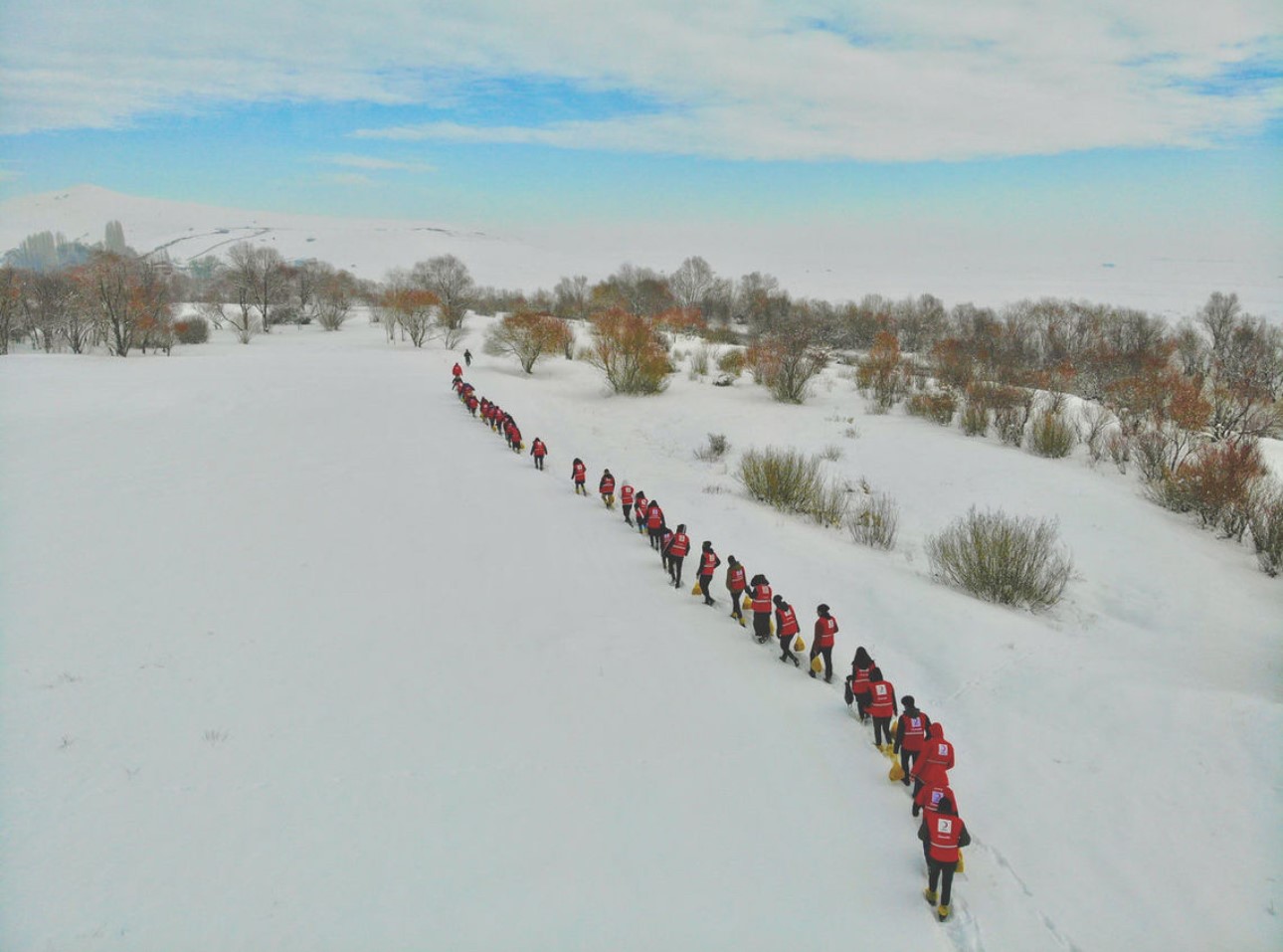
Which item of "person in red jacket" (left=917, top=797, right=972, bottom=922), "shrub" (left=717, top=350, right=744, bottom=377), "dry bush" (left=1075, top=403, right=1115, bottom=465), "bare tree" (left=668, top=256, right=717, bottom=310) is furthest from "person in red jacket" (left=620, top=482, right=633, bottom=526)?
"bare tree" (left=668, top=256, right=717, bottom=310)

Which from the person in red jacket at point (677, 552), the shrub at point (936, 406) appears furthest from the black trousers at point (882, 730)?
the shrub at point (936, 406)

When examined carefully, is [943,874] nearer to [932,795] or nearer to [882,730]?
[932,795]

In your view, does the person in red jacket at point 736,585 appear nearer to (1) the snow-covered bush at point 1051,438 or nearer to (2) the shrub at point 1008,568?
(2) the shrub at point 1008,568

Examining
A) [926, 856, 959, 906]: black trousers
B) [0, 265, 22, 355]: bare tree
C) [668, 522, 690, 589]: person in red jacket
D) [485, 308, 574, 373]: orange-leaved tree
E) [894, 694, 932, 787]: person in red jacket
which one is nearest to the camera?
[926, 856, 959, 906]: black trousers

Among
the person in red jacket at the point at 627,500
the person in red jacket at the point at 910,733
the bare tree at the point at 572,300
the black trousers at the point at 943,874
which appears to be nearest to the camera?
the black trousers at the point at 943,874

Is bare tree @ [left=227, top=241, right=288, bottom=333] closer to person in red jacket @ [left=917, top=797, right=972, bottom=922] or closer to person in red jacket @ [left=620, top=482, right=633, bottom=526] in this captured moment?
person in red jacket @ [left=620, top=482, right=633, bottom=526]

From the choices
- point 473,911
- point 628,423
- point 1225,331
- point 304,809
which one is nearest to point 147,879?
point 304,809

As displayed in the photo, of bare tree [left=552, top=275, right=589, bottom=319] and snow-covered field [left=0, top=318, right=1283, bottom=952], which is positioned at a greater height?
bare tree [left=552, top=275, right=589, bottom=319]

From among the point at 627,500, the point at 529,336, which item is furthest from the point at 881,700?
the point at 529,336
